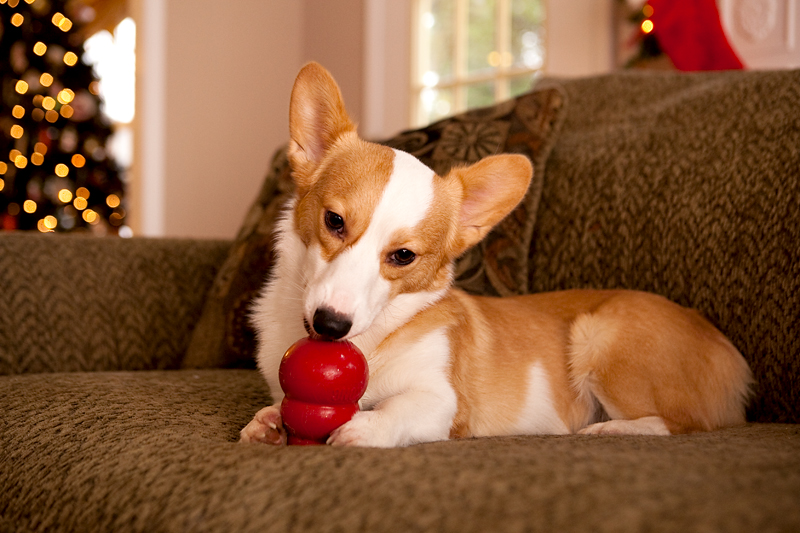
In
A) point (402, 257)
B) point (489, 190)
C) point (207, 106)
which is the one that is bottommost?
point (402, 257)

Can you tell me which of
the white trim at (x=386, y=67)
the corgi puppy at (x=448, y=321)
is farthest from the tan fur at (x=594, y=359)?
the white trim at (x=386, y=67)

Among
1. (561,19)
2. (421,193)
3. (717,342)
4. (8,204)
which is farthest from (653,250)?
(8,204)

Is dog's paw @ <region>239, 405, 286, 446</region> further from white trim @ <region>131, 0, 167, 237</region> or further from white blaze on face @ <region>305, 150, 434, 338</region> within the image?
white trim @ <region>131, 0, 167, 237</region>

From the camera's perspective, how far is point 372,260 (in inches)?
44.2

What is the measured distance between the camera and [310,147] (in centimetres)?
141

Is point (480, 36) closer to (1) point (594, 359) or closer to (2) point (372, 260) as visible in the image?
(1) point (594, 359)

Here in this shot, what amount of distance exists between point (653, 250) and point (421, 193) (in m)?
0.65

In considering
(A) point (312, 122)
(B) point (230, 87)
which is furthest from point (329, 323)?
(B) point (230, 87)

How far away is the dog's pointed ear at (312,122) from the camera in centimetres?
134

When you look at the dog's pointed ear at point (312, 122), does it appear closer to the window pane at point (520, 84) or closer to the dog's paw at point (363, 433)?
the dog's paw at point (363, 433)

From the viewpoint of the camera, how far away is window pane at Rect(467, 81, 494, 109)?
388 cm

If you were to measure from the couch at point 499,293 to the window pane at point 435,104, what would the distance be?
6.92 feet

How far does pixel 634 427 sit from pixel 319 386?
27.2 inches

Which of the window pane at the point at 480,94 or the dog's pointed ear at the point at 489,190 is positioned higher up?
the window pane at the point at 480,94
